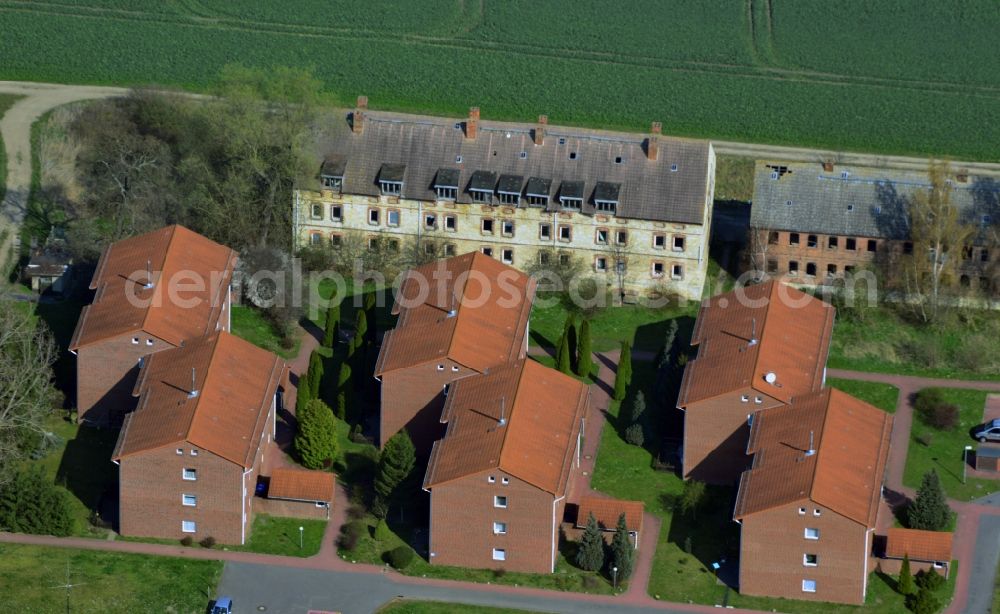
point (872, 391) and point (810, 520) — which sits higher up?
point (872, 391)

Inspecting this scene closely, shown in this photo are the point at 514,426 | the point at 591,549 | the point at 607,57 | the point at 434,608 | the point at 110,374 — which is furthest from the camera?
the point at 607,57

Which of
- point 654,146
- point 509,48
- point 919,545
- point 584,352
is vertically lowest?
point 919,545

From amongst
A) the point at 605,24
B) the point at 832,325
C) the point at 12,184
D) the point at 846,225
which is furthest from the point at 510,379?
the point at 605,24

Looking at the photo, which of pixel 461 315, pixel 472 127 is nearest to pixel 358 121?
pixel 472 127

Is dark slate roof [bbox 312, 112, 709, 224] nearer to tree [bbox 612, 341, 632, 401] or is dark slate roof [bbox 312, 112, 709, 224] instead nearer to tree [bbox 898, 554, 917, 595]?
tree [bbox 612, 341, 632, 401]

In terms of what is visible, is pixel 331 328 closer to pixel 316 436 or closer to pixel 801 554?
pixel 316 436

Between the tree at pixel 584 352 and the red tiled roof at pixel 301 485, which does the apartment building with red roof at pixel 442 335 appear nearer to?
the tree at pixel 584 352

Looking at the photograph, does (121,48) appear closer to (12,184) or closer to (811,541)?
(12,184)

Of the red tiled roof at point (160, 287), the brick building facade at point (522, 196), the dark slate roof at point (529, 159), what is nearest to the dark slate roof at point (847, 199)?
the brick building facade at point (522, 196)
